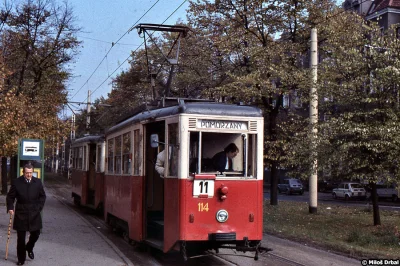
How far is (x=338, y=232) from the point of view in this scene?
638 inches

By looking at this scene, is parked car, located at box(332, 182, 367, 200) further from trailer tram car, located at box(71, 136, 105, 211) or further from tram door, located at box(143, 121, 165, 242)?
tram door, located at box(143, 121, 165, 242)

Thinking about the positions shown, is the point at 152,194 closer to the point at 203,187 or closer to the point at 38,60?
the point at 203,187

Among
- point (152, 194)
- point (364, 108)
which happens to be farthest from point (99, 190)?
point (364, 108)

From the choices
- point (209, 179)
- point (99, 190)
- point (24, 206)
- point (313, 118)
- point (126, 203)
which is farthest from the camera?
point (99, 190)

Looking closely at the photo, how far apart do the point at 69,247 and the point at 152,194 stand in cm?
209

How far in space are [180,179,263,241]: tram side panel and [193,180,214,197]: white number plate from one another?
65 mm

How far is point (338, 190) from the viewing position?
147ft

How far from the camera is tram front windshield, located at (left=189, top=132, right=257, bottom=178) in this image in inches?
369

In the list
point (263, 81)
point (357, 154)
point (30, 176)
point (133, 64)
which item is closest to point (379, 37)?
point (357, 154)

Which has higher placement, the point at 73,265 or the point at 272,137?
the point at 272,137

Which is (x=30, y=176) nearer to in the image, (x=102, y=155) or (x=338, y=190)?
(x=102, y=155)

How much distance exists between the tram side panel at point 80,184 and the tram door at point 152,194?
10.3 m

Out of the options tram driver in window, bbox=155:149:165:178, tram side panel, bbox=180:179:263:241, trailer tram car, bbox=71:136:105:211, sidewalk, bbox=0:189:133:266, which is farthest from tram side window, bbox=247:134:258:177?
trailer tram car, bbox=71:136:105:211

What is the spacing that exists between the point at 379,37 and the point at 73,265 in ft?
36.1
